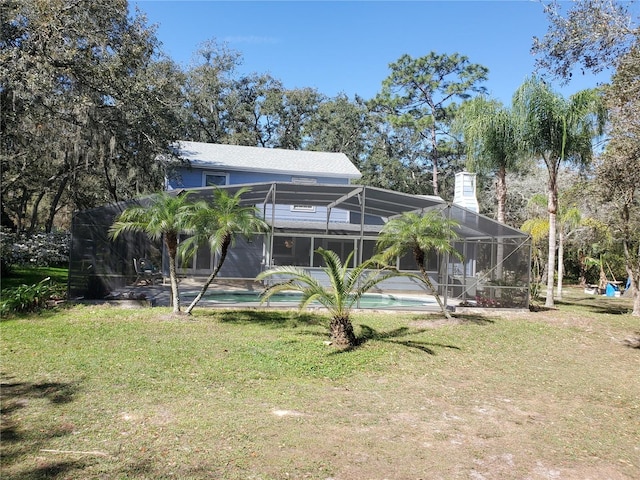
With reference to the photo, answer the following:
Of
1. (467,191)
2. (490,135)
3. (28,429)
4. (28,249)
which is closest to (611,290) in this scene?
(467,191)

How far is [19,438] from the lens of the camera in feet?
14.7

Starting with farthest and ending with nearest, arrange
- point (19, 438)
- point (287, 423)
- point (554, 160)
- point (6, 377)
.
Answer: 1. point (554, 160)
2. point (6, 377)
3. point (287, 423)
4. point (19, 438)

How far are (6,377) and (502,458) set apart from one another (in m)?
6.42

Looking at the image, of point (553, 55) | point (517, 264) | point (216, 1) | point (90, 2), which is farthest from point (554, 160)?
point (90, 2)

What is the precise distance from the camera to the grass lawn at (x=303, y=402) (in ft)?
14.0

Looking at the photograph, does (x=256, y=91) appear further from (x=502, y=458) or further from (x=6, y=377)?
(x=502, y=458)

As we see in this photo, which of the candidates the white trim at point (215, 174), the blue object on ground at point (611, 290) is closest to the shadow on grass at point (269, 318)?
the white trim at point (215, 174)

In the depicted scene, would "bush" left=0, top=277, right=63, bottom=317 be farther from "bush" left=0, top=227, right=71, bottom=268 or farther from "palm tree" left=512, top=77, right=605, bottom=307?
"palm tree" left=512, top=77, right=605, bottom=307

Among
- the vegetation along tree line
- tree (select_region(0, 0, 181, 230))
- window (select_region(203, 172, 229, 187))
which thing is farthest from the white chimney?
tree (select_region(0, 0, 181, 230))

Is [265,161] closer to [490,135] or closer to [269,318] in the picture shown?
[490,135]

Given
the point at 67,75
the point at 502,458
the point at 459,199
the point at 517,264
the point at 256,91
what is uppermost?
the point at 256,91

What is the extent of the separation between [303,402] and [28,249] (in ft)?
41.1

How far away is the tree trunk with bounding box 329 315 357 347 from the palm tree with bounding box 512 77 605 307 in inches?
387

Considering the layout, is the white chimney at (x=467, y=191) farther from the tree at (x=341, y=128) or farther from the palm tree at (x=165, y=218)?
the tree at (x=341, y=128)
